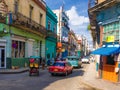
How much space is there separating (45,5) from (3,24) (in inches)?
653

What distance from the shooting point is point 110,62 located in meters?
18.7

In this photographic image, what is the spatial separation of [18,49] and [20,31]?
7.19 feet

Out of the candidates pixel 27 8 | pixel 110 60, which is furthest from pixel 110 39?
pixel 27 8

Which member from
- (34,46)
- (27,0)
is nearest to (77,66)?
(34,46)

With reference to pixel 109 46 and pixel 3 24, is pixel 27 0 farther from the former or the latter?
pixel 109 46

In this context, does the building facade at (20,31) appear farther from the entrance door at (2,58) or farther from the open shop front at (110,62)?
the open shop front at (110,62)

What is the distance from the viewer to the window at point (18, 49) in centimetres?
2903

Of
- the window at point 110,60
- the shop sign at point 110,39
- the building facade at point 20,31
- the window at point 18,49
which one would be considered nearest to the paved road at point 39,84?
the window at point 110,60

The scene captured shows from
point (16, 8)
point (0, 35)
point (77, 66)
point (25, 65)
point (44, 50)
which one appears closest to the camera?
point (0, 35)

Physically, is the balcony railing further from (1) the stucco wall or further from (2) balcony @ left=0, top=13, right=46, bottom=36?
(1) the stucco wall

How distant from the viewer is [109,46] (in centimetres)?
1848

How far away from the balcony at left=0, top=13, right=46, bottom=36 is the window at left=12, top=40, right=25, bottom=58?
1890mm

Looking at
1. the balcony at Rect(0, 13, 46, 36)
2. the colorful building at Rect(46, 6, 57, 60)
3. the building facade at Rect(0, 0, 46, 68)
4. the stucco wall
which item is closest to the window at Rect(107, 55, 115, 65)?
the building facade at Rect(0, 0, 46, 68)

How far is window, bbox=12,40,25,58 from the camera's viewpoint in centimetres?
2903
